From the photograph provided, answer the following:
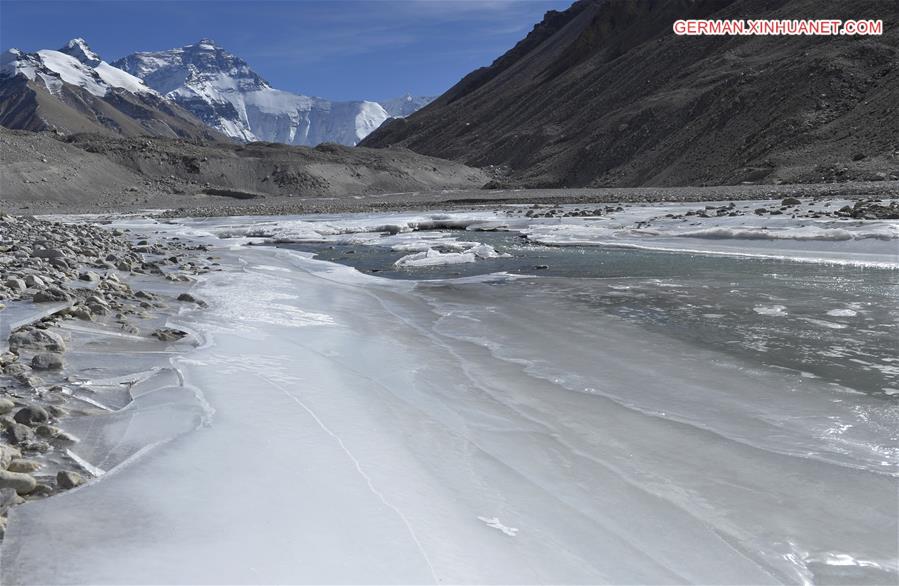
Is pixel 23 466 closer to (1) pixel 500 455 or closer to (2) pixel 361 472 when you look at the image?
(2) pixel 361 472

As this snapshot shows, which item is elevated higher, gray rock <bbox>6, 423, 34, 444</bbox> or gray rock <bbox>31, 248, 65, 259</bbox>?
gray rock <bbox>31, 248, 65, 259</bbox>

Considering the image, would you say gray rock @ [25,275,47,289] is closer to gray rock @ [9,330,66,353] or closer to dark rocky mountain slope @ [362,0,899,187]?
gray rock @ [9,330,66,353]

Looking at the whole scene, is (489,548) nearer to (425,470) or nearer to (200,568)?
(425,470)

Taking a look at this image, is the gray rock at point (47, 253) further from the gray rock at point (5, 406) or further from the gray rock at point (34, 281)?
the gray rock at point (5, 406)

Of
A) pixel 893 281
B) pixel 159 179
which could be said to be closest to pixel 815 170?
pixel 893 281

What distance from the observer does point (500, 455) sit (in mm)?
4414

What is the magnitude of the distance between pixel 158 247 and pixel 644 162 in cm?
5268

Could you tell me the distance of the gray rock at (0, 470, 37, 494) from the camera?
3.26 metres

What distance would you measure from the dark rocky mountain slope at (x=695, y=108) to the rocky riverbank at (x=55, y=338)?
4067 cm

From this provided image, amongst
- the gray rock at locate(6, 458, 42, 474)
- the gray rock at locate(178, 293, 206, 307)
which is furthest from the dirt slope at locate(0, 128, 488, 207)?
the gray rock at locate(6, 458, 42, 474)

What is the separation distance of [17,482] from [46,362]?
2.34 m

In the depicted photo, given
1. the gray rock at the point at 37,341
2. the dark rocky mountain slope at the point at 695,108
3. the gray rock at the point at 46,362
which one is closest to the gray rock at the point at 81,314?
the gray rock at the point at 37,341

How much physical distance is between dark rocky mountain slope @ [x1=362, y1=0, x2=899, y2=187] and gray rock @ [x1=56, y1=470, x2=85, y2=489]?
43.7 meters

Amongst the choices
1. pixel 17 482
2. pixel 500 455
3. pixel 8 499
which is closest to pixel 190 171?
pixel 500 455
